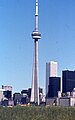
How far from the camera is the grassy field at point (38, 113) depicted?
96000 mm

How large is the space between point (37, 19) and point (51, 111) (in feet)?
321

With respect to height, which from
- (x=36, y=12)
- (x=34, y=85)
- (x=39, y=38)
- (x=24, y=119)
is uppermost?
(x=36, y=12)

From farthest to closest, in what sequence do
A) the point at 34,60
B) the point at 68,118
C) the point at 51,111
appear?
the point at 34,60
the point at 51,111
the point at 68,118

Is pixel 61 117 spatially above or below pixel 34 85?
below

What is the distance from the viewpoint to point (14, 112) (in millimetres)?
107312

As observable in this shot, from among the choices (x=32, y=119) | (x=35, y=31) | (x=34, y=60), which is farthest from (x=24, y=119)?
(x=35, y=31)

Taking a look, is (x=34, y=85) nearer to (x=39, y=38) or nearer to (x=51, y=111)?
(x=39, y=38)

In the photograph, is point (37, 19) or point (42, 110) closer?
point (42, 110)

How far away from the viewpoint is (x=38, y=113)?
334 feet

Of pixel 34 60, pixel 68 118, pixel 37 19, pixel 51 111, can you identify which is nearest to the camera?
pixel 68 118

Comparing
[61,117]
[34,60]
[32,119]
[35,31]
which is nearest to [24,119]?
[32,119]

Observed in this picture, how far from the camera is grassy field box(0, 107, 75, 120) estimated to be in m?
96.0

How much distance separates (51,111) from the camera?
10112cm

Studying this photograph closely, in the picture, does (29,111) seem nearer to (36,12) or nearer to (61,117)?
(61,117)
